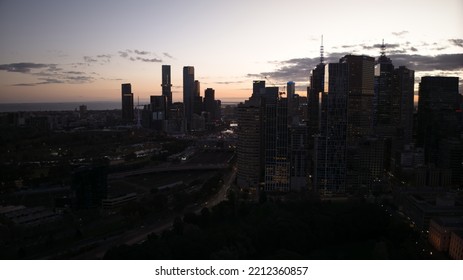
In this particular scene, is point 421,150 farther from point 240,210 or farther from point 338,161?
point 240,210

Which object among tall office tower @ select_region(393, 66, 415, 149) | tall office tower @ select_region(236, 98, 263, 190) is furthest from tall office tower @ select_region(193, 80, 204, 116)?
tall office tower @ select_region(393, 66, 415, 149)

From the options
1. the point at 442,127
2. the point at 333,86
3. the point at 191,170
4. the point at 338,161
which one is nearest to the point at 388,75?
the point at 442,127

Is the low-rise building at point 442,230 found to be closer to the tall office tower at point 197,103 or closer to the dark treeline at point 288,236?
the dark treeline at point 288,236

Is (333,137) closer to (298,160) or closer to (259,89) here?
(298,160)

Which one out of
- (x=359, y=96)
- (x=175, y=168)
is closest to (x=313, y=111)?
(x=359, y=96)

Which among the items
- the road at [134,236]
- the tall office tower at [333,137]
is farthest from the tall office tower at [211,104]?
the road at [134,236]

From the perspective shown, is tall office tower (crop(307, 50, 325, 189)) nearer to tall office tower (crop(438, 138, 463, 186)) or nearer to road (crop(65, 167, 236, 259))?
road (crop(65, 167, 236, 259))
